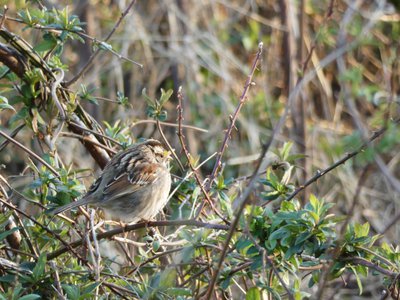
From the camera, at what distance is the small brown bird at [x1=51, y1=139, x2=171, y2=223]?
9.96ft

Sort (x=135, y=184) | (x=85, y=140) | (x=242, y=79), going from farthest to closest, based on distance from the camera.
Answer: (x=242, y=79), (x=135, y=184), (x=85, y=140)

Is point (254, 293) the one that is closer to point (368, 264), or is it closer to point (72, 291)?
point (368, 264)

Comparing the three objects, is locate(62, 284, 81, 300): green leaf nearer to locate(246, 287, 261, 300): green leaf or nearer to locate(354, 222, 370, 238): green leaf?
locate(246, 287, 261, 300): green leaf

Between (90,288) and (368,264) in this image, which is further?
(90,288)

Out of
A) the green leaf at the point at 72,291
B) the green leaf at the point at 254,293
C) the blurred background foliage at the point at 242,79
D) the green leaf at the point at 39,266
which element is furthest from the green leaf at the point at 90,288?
the blurred background foliage at the point at 242,79

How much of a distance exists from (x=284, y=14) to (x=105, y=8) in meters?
1.34

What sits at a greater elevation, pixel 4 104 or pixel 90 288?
pixel 4 104

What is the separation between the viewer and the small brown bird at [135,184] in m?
3.04

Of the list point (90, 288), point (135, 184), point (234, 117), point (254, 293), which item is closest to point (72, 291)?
point (90, 288)

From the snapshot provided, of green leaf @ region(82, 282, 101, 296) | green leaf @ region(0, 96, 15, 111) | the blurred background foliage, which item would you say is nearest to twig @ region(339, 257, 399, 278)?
green leaf @ region(82, 282, 101, 296)

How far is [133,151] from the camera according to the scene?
3111mm

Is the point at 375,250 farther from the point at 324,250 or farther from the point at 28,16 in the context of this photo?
the point at 28,16

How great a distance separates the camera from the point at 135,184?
10.9ft

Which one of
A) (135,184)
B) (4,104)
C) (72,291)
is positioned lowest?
(135,184)
